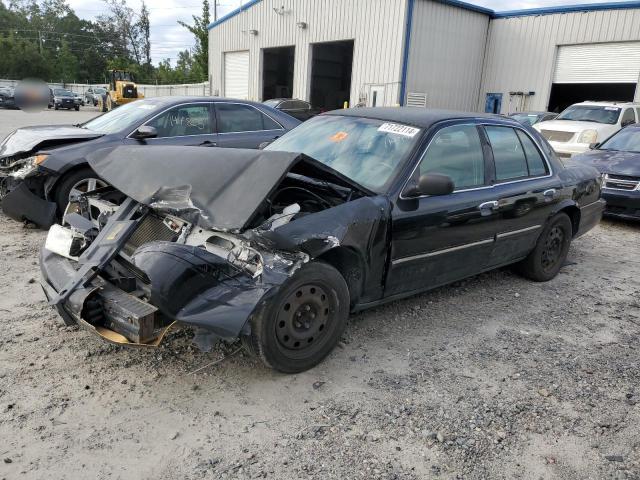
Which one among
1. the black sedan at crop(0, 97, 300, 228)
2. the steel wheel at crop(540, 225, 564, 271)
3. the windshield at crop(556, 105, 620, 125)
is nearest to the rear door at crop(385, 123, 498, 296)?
the steel wheel at crop(540, 225, 564, 271)

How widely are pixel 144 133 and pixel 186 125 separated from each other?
70 centimetres

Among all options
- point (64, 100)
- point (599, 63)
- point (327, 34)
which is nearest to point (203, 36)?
point (64, 100)

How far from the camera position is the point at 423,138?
3.86m

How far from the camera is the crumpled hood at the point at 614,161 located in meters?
7.94

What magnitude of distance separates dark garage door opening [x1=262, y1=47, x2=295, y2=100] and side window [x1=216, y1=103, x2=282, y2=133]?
71.3 feet

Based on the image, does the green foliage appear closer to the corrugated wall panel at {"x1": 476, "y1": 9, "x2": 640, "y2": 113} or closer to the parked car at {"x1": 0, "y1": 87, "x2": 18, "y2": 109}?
the parked car at {"x1": 0, "y1": 87, "x2": 18, "y2": 109}

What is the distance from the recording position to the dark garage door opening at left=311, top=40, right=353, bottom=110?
30.1m

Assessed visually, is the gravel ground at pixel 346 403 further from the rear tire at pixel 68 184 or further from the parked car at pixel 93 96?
the parked car at pixel 93 96

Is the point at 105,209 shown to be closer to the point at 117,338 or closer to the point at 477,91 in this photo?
the point at 117,338

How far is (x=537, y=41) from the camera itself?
2139 cm

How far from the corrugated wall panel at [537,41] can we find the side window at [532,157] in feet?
58.8

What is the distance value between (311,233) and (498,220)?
6.70ft

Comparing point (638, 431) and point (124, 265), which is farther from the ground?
point (124, 265)

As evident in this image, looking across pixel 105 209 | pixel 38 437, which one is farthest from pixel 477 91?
pixel 38 437
